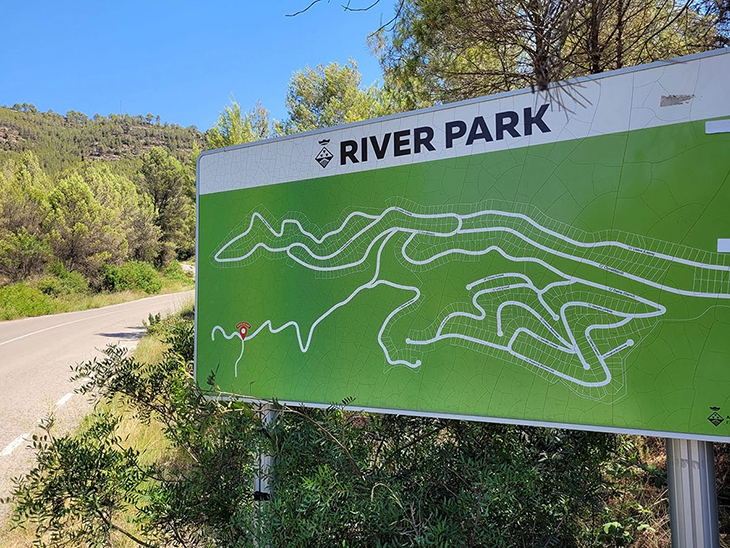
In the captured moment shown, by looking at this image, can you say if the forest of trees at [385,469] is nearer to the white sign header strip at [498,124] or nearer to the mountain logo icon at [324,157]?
the white sign header strip at [498,124]

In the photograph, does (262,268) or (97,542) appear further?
(262,268)

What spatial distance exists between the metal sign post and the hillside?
7202 cm

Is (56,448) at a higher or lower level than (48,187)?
lower

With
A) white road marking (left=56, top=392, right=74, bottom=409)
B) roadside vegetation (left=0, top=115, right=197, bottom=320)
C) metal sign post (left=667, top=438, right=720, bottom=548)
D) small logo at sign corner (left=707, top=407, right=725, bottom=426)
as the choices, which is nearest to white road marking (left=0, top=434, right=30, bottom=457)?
white road marking (left=56, top=392, right=74, bottom=409)

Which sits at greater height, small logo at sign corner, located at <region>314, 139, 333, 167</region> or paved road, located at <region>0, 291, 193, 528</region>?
small logo at sign corner, located at <region>314, 139, 333, 167</region>

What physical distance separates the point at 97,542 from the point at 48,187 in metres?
30.6

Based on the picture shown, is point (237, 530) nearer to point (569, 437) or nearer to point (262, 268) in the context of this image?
point (262, 268)

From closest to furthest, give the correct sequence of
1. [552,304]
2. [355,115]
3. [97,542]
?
[552,304]
[97,542]
[355,115]

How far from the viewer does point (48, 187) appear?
27.5m

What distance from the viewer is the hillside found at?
74.4m

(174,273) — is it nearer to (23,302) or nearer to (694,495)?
(23,302)

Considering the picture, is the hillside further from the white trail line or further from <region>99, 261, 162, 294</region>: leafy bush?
the white trail line

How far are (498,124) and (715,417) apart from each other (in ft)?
4.52

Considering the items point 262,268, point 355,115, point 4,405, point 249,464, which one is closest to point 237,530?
point 249,464
